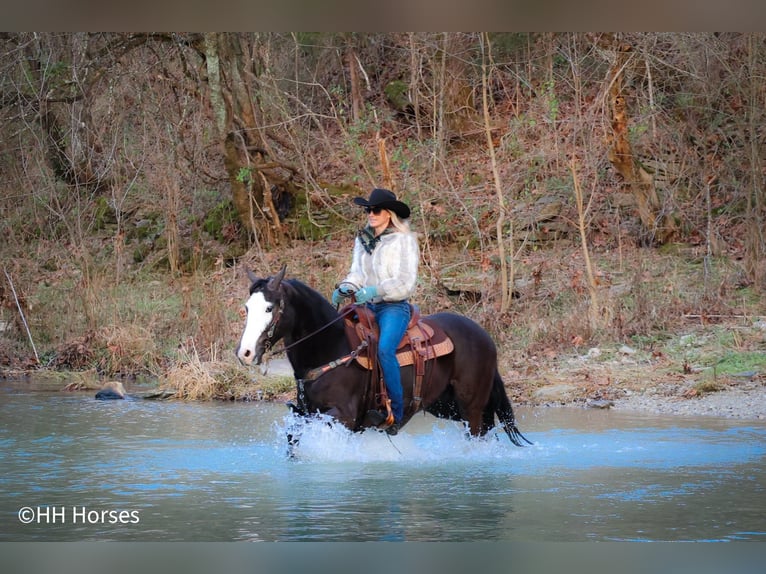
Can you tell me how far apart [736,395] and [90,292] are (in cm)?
825

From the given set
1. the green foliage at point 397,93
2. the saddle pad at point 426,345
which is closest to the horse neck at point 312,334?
the saddle pad at point 426,345

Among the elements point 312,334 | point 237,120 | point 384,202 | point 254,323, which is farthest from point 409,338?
point 237,120

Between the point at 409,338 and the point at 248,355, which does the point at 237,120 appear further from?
the point at 248,355

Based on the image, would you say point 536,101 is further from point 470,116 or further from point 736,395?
point 736,395

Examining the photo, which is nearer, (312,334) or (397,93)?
(312,334)

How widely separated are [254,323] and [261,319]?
5 centimetres

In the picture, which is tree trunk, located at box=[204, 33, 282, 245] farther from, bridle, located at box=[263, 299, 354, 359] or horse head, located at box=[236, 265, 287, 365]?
horse head, located at box=[236, 265, 287, 365]

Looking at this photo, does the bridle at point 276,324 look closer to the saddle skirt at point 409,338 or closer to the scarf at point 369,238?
the saddle skirt at point 409,338

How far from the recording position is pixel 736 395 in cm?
1112

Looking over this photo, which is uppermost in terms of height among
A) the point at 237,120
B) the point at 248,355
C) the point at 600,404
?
the point at 237,120

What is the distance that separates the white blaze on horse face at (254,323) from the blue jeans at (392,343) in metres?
0.87

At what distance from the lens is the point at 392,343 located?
25.1ft

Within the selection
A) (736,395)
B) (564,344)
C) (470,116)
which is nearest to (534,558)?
(736,395)

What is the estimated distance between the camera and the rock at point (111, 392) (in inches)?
482
